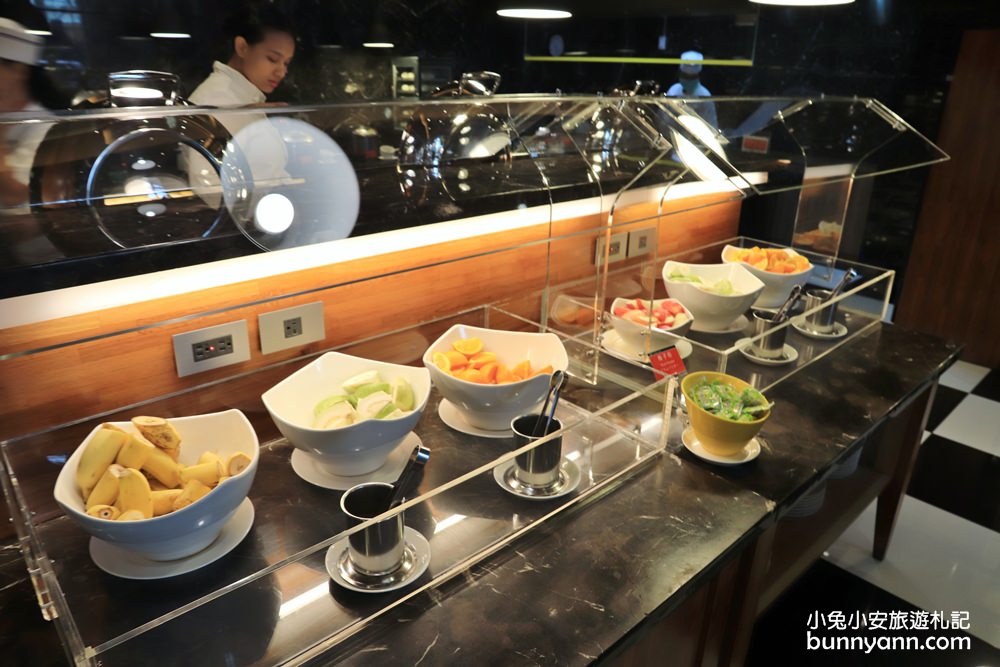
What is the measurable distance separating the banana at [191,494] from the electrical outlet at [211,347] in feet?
0.94

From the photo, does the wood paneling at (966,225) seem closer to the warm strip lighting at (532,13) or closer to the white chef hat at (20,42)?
the warm strip lighting at (532,13)

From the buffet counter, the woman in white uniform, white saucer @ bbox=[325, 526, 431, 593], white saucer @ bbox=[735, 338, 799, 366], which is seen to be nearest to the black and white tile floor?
the buffet counter

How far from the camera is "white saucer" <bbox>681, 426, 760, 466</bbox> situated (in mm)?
1213

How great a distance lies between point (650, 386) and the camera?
1182 millimetres

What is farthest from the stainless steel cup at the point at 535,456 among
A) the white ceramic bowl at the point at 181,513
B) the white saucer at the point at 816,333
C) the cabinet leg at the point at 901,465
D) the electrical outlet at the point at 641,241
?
the cabinet leg at the point at 901,465

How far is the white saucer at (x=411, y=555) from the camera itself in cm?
87

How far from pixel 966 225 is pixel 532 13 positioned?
99.4 inches

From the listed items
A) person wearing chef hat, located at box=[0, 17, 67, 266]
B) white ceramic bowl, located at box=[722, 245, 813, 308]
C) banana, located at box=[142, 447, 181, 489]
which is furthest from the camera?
white ceramic bowl, located at box=[722, 245, 813, 308]

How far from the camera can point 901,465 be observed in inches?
76.4

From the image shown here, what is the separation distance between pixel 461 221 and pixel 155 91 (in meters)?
0.70

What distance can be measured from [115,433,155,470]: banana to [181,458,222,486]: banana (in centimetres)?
5

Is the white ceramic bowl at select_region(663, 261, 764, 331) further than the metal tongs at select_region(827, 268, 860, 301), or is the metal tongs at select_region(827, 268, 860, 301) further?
the metal tongs at select_region(827, 268, 860, 301)

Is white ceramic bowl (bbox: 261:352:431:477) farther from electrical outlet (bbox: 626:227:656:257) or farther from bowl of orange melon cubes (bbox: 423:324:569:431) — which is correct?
electrical outlet (bbox: 626:227:656:257)

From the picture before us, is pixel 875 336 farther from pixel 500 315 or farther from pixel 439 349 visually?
pixel 439 349
